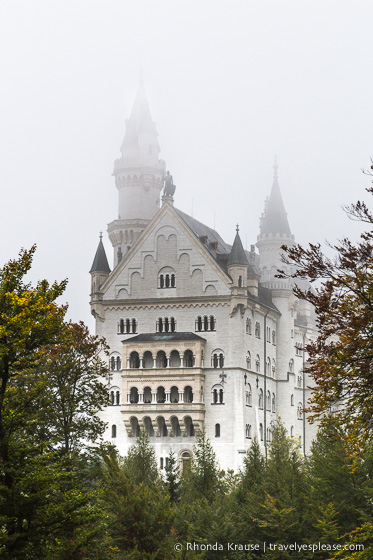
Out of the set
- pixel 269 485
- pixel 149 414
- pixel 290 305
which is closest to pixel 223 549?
pixel 269 485

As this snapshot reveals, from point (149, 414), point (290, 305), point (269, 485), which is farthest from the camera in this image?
point (290, 305)

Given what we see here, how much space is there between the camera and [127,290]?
113250 millimetres

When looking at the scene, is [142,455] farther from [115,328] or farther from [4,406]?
[4,406]

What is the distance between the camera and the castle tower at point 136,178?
132m

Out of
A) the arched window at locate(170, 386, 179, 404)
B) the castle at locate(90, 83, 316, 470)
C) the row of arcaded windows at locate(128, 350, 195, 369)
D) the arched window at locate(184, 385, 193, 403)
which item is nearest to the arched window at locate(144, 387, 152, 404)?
the castle at locate(90, 83, 316, 470)

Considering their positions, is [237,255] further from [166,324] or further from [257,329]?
[166,324]

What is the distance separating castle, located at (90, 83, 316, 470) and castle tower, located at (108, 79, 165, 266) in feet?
33.2

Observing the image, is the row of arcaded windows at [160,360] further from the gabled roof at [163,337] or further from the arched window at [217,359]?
the arched window at [217,359]

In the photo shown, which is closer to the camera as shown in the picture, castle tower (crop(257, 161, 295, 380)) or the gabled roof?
the gabled roof

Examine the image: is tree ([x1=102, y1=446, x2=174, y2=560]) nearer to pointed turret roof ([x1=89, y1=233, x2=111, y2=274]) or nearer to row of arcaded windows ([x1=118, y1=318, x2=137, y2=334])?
row of arcaded windows ([x1=118, y1=318, x2=137, y2=334])

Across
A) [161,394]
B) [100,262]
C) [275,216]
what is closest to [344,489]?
[161,394]

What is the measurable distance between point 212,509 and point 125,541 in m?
6.77

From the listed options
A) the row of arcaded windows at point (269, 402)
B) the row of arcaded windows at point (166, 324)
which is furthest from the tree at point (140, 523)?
the row of arcaded windows at point (269, 402)

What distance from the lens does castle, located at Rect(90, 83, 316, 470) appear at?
4210 inches
